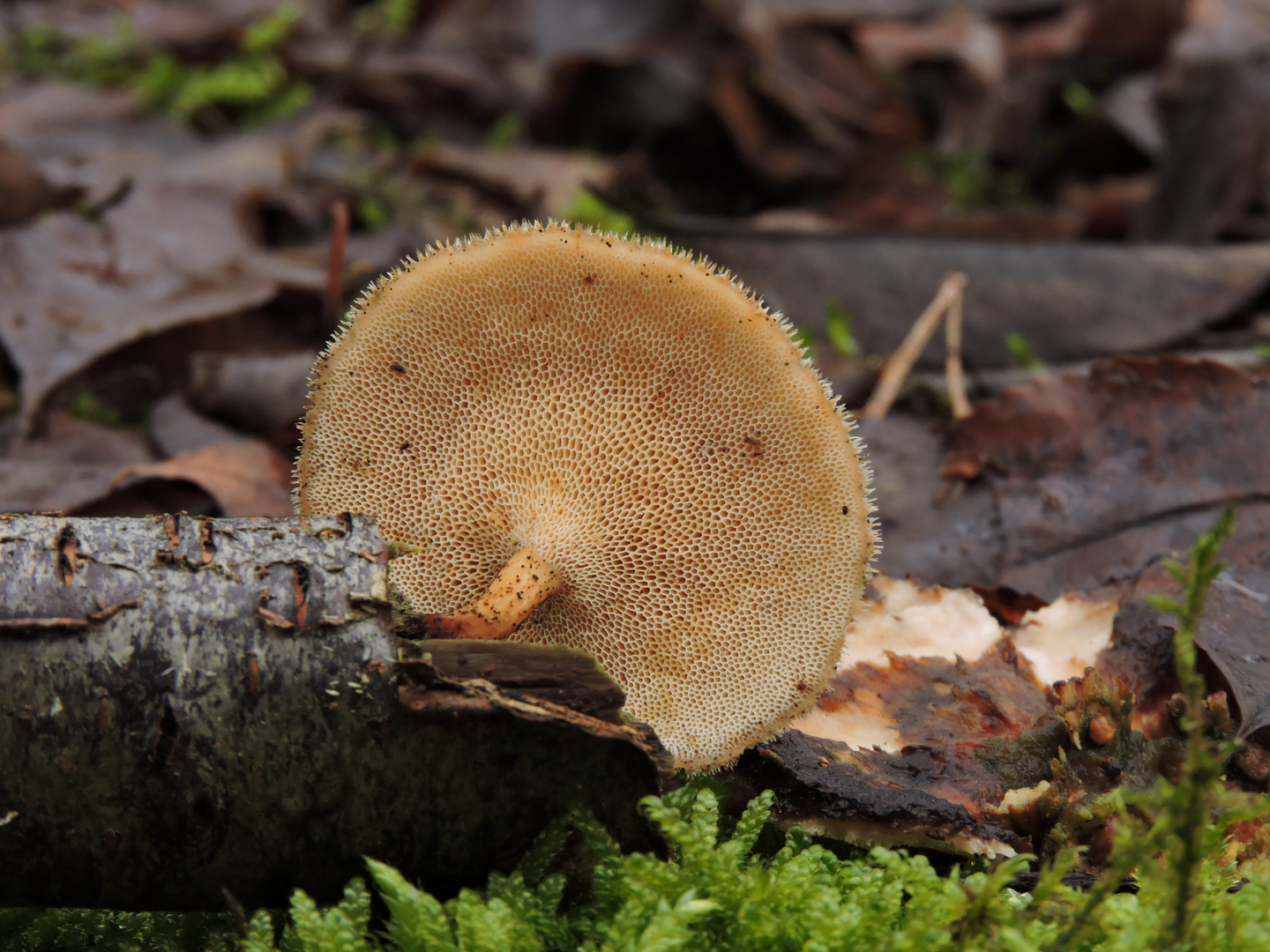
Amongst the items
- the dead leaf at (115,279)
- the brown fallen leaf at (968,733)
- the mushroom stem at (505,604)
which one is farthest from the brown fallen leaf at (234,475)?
the brown fallen leaf at (968,733)

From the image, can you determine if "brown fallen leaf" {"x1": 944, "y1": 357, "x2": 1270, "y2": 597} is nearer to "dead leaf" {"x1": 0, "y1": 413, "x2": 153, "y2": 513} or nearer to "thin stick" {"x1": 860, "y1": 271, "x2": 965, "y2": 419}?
"thin stick" {"x1": 860, "y1": 271, "x2": 965, "y2": 419}

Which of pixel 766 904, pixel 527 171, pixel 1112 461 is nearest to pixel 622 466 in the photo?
pixel 766 904

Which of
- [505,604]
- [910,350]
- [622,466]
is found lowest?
[910,350]

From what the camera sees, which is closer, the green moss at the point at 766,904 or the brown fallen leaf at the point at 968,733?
the green moss at the point at 766,904

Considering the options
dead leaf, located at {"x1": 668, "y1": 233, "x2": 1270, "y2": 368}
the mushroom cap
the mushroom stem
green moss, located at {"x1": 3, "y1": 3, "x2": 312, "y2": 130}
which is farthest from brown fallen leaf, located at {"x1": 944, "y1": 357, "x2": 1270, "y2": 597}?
green moss, located at {"x1": 3, "y1": 3, "x2": 312, "y2": 130}

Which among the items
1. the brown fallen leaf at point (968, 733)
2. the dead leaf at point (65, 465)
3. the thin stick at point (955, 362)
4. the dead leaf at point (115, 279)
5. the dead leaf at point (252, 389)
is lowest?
the dead leaf at point (65, 465)

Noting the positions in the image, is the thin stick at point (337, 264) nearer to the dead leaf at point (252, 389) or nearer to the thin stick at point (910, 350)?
the dead leaf at point (252, 389)

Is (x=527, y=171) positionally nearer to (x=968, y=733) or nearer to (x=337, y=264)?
(x=337, y=264)
